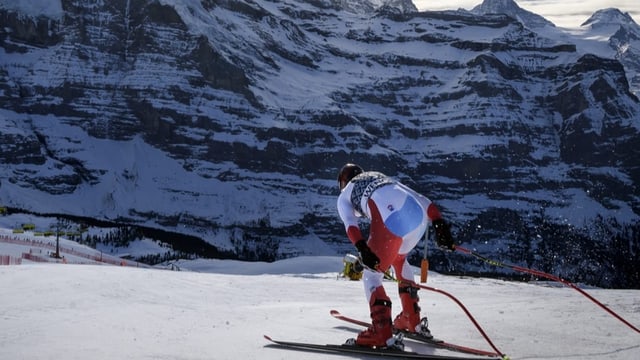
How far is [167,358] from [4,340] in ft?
6.57

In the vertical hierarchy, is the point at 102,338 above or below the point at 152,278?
above

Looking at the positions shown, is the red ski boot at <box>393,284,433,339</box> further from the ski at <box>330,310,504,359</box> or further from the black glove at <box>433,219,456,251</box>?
the black glove at <box>433,219,456,251</box>

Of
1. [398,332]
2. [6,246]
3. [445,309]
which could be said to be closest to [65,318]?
[398,332]

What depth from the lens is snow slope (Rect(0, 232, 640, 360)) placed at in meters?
8.02

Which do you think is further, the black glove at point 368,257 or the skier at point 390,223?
the skier at point 390,223

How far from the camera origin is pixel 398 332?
31.1 feet

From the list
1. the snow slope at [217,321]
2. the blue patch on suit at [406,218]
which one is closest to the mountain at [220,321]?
the snow slope at [217,321]

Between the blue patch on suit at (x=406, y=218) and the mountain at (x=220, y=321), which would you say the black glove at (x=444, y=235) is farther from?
the mountain at (x=220, y=321)

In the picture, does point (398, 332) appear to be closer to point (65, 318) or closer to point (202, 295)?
point (65, 318)

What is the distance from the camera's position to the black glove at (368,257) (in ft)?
28.5

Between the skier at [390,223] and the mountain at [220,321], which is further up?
the skier at [390,223]

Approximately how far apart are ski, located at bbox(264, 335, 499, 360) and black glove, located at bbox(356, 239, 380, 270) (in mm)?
935

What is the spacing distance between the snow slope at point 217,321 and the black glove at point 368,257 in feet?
3.55

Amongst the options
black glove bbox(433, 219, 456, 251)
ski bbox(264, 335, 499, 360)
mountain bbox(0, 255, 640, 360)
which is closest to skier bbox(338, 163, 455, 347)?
black glove bbox(433, 219, 456, 251)
